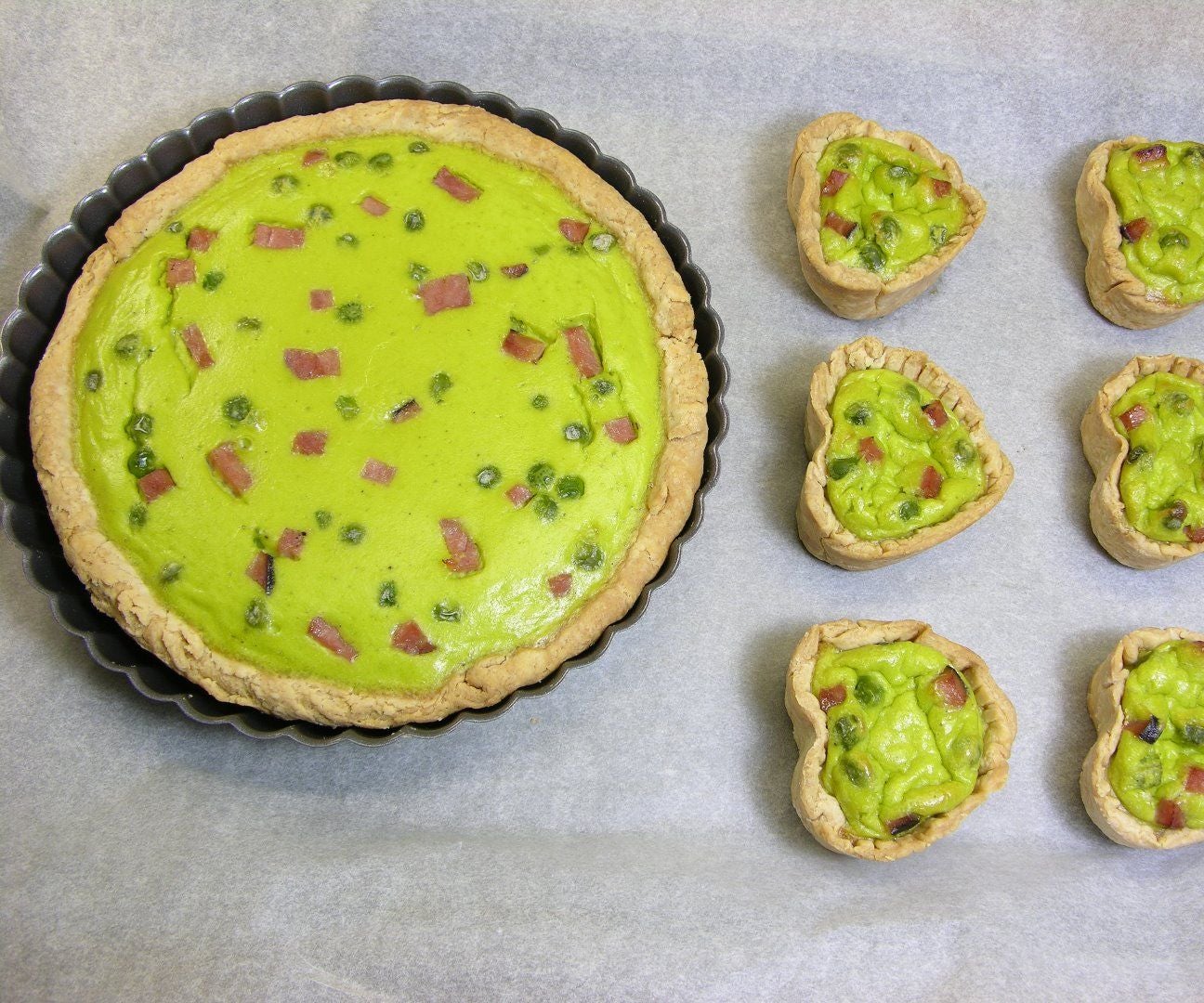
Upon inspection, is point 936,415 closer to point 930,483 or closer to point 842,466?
point 930,483

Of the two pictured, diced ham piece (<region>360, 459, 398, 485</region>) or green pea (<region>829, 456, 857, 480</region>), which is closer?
diced ham piece (<region>360, 459, 398, 485</region>)

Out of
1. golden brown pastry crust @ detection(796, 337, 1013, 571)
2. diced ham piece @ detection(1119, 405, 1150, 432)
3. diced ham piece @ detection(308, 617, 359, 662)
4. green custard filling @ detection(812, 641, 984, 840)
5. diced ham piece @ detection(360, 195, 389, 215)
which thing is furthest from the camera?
diced ham piece @ detection(1119, 405, 1150, 432)

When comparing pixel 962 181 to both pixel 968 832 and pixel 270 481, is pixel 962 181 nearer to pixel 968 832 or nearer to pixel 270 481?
pixel 968 832

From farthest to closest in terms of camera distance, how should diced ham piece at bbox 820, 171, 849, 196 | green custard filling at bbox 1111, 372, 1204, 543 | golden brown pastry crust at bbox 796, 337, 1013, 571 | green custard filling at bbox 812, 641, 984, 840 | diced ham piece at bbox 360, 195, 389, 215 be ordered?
diced ham piece at bbox 820, 171, 849, 196 → green custard filling at bbox 1111, 372, 1204, 543 → golden brown pastry crust at bbox 796, 337, 1013, 571 → diced ham piece at bbox 360, 195, 389, 215 → green custard filling at bbox 812, 641, 984, 840

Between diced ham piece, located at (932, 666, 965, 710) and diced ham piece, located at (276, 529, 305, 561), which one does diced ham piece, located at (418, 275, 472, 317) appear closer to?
diced ham piece, located at (276, 529, 305, 561)

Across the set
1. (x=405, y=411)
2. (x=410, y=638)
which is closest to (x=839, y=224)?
(x=405, y=411)

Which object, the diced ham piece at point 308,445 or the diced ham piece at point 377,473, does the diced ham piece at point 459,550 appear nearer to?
the diced ham piece at point 377,473

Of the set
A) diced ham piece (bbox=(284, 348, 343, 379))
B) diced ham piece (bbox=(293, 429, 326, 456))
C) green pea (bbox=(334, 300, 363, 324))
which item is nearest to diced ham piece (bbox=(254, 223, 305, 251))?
green pea (bbox=(334, 300, 363, 324))
